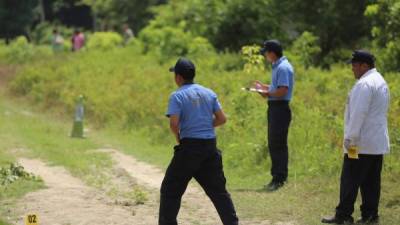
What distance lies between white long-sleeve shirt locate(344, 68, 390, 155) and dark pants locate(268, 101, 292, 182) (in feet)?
7.61

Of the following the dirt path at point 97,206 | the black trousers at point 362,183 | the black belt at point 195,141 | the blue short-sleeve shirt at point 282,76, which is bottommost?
the dirt path at point 97,206

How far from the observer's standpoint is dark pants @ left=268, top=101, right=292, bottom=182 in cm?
1068

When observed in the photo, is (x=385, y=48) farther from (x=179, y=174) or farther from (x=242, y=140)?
(x=179, y=174)

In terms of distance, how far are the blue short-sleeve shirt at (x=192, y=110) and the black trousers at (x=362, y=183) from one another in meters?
1.68

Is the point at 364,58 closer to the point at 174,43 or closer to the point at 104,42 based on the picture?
the point at 174,43

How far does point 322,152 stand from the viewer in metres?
12.3

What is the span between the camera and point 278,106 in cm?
1066

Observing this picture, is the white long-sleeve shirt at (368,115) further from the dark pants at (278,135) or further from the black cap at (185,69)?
the dark pants at (278,135)

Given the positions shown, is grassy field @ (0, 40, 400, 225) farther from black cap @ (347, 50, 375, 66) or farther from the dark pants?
black cap @ (347, 50, 375, 66)

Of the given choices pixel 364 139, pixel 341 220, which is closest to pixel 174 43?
pixel 341 220

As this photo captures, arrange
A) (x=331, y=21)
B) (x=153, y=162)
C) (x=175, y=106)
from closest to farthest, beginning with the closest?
(x=175, y=106)
(x=153, y=162)
(x=331, y=21)

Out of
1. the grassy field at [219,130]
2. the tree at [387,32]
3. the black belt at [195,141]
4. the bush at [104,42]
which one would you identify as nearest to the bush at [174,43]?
the grassy field at [219,130]

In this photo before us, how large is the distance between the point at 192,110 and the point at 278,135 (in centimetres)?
333

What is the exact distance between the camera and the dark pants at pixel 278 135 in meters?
10.7
